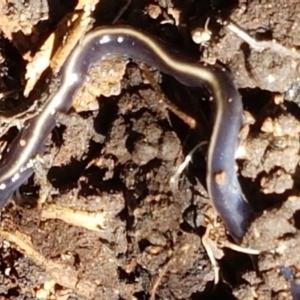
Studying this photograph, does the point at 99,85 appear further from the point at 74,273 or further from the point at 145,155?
the point at 74,273

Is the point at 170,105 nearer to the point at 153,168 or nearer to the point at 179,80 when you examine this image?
the point at 179,80

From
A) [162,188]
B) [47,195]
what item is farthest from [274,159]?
[47,195]

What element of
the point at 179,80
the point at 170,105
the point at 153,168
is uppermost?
the point at 179,80

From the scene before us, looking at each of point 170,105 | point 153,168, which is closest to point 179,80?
point 170,105

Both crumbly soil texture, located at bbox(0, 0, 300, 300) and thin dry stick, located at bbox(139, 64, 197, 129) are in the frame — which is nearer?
crumbly soil texture, located at bbox(0, 0, 300, 300)

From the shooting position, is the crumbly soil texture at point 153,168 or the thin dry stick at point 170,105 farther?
the thin dry stick at point 170,105
